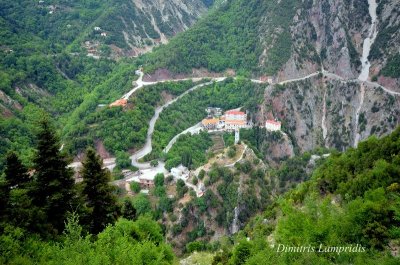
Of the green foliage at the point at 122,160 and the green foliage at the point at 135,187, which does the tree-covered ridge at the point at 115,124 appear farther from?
the green foliage at the point at 135,187

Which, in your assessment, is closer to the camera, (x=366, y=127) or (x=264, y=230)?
(x=264, y=230)

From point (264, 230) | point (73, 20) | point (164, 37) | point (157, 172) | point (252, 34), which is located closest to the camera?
point (264, 230)

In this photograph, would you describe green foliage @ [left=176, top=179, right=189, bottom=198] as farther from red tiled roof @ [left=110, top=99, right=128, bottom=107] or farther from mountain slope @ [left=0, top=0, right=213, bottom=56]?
Answer: mountain slope @ [left=0, top=0, right=213, bottom=56]

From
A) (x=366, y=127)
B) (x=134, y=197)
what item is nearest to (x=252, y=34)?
(x=366, y=127)

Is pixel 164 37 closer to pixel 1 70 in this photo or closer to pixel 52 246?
pixel 1 70

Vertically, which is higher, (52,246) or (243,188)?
(52,246)

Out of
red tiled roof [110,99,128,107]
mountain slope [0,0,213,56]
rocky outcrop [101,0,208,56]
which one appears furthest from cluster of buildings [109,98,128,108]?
rocky outcrop [101,0,208,56]

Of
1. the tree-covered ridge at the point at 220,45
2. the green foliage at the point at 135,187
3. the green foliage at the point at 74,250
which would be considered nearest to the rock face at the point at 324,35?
the tree-covered ridge at the point at 220,45
